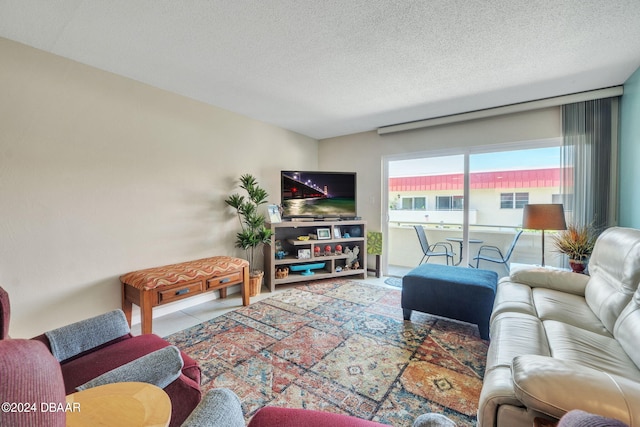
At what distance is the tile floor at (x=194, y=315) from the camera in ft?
7.95

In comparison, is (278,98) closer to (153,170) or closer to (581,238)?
(153,170)

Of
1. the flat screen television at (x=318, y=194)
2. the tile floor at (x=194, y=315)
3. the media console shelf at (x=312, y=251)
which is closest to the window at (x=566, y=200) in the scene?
the media console shelf at (x=312, y=251)

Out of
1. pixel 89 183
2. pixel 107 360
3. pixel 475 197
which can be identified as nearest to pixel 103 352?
pixel 107 360

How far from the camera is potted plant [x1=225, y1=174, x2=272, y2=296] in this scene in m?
3.26

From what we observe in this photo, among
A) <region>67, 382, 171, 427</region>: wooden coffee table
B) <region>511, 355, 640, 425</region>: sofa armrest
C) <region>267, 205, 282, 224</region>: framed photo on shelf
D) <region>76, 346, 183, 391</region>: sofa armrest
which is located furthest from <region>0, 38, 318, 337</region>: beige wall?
<region>511, 355, 640, 425</region>: sofa armrest

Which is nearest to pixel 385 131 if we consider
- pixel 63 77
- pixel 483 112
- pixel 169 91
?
pixel 483 112

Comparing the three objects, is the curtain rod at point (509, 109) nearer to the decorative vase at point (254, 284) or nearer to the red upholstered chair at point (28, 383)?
the decorative vase at point (254, 284)

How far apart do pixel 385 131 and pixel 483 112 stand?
4.23ft

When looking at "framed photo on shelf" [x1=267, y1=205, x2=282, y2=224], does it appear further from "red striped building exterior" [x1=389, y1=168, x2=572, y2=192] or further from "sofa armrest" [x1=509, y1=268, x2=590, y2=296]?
"sofa armrest" [x1=509, y1=268, x2=590, y2=296]

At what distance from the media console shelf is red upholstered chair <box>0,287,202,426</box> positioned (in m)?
2.11

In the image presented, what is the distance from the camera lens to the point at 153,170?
2.63 meters

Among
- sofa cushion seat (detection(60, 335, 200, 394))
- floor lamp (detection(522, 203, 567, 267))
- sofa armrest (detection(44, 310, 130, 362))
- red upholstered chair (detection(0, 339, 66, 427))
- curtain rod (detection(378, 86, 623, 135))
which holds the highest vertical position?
curtain rod (detection(378, 86, 623, 135))

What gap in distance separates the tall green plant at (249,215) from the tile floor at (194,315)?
416 millimetres

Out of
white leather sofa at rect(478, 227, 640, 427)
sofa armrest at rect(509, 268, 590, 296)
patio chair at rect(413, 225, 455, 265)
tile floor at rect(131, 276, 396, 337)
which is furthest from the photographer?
patio chair at rect(413, 225, 455, 265)
